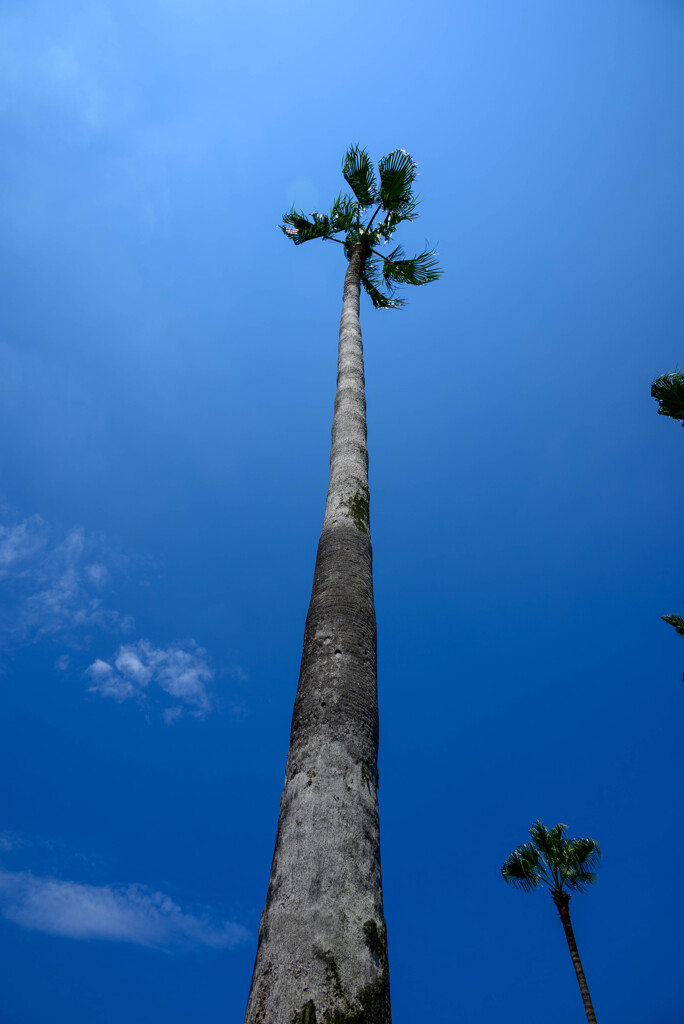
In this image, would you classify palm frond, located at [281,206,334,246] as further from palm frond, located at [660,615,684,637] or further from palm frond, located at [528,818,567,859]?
palm frond, located at [528,818,567,859]

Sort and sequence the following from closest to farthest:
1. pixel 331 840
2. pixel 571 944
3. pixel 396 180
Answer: pixel 331 840
pixel 396 180
pixel 571 944

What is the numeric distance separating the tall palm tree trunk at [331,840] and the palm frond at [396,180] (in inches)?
351

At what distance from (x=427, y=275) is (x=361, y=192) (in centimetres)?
209

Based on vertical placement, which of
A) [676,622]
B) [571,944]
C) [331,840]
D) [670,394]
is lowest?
[331,840]

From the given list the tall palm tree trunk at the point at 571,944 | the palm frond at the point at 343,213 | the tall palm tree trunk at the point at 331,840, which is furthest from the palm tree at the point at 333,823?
the tall palm tree trunk at the point at 571,944

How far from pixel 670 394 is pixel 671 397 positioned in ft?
0.28

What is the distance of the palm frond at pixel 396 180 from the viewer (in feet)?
33.0

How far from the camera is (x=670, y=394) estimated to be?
40.5ft

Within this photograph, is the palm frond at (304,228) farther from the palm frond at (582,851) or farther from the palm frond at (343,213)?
the palm frond at (582,851)

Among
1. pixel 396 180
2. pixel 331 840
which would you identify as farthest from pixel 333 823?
pixel 396 180

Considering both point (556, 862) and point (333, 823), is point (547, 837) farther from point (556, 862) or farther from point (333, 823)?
point (333, 823)

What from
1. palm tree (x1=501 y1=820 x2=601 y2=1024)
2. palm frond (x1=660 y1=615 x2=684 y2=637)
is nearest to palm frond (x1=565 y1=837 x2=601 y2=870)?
palm tree (x1=501 y1=820 x2=601 y2=1024)

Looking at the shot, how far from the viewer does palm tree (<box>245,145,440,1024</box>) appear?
221 centimetres

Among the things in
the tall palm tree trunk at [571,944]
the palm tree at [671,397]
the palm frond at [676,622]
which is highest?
the palm tree at [671,397]
